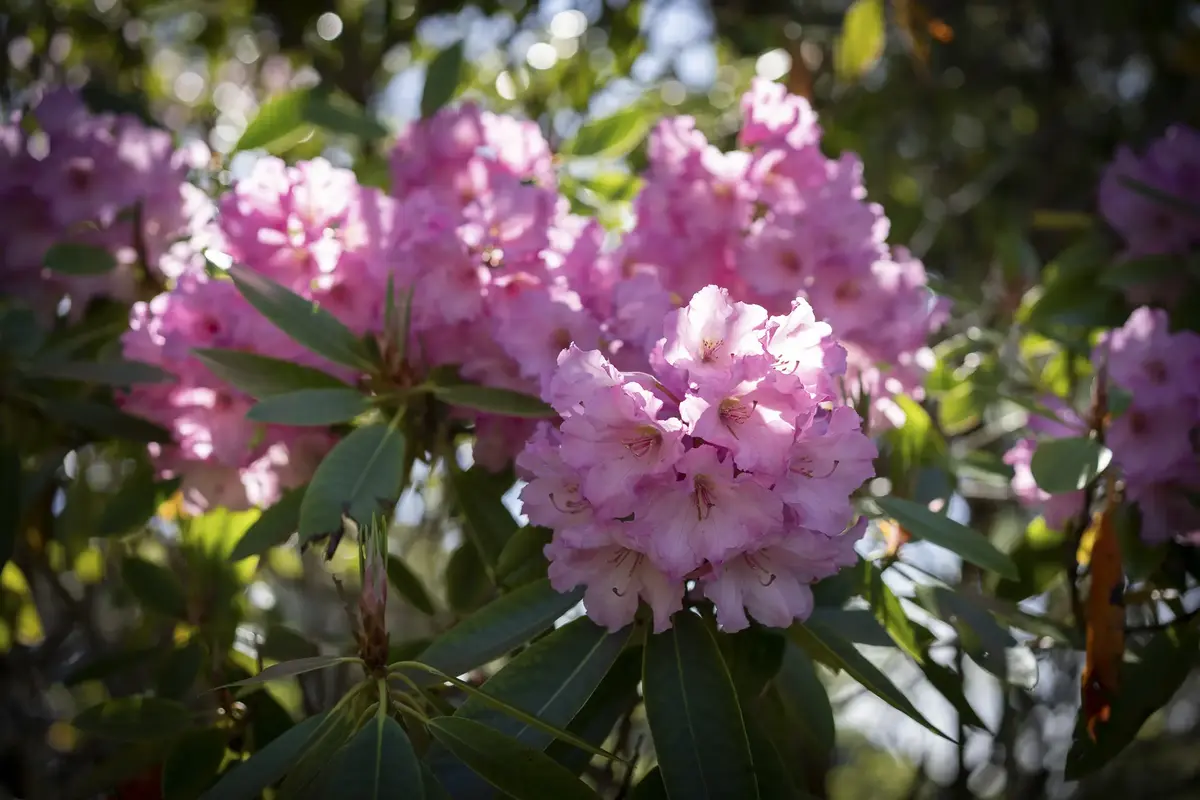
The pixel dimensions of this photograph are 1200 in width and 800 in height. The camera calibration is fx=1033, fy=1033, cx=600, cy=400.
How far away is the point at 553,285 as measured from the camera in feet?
3.70

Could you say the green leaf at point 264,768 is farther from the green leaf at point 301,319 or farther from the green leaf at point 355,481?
the green leaf at point 301,319

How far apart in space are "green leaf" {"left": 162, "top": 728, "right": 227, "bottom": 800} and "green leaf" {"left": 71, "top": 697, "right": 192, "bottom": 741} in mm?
22

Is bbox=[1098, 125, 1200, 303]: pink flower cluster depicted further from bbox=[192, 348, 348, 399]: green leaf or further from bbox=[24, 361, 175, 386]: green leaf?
bbox=[24, 361, 175, 386]: green leaf

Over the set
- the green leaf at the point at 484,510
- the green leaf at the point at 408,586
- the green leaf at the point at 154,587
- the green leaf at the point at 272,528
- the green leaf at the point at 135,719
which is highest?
the green leaf at the point at 272,528

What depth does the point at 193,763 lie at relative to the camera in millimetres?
1112

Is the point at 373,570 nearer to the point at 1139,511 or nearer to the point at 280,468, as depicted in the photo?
the point at 280,468

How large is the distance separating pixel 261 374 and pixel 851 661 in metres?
0.64

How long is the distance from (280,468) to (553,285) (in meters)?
0.37

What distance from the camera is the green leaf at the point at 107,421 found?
1.22 metres

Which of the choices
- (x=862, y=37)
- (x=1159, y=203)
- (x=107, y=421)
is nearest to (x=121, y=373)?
(x=107, y=421)

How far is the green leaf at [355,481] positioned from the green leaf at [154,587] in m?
0.46

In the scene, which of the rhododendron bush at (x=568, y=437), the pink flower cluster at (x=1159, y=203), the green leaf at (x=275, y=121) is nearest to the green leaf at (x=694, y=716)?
the rhododendron bush at (x=568, y=437)

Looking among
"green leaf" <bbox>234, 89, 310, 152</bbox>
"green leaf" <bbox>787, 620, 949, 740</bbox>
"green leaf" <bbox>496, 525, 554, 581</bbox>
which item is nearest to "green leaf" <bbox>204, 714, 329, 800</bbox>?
"green leaf" <bbox>496, 525, 554, 581</bbox>

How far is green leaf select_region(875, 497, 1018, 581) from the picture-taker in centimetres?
97
